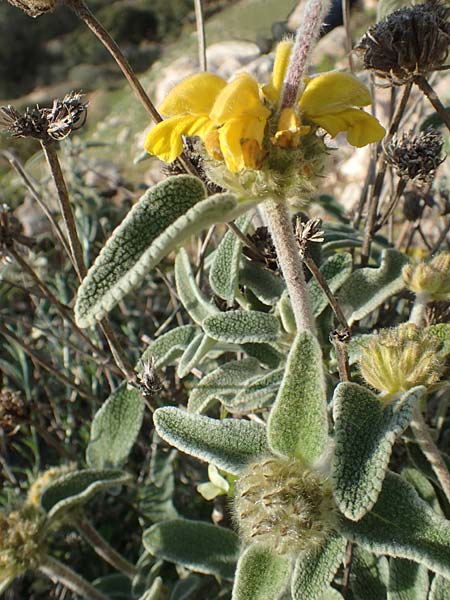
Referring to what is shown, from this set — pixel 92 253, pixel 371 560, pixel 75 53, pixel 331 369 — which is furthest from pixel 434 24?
pixel 75 53

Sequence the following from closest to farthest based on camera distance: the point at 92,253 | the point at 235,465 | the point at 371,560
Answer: the point at 235,465, the point at 371,560, the point at 92,253

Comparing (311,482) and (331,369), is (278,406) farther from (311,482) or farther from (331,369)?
(331,369)

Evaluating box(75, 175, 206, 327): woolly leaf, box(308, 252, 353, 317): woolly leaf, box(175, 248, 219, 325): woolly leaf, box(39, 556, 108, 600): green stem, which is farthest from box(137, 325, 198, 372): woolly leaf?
A: box(75, 175, 206, 327): woolly leaf

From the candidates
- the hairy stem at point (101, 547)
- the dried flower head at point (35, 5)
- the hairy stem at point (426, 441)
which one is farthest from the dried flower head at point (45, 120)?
the hairy stem at point (101, 547)

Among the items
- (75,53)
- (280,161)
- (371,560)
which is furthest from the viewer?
(75,53)

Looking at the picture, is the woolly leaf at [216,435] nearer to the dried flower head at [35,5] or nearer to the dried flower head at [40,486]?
the dried flower head at [40,486]

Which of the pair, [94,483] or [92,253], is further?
[92,253]

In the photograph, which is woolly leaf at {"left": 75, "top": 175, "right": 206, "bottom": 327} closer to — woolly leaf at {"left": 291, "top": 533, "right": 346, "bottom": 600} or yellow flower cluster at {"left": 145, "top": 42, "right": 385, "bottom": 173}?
yellow flower cluster at {"left": 145, "top": 42, "right": 385, "bottom": 173}

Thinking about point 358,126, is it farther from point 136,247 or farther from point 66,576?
point 66,576
